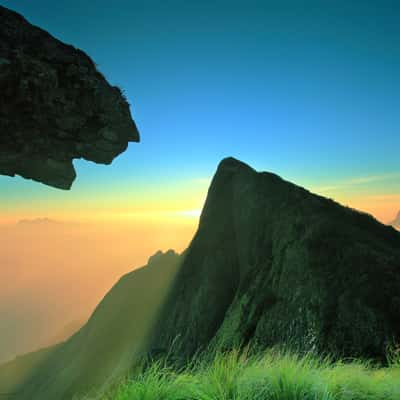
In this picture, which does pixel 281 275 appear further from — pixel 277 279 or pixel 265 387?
pixel 265 387

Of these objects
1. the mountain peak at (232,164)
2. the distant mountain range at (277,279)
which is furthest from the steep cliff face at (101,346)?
the mountain peak at (232,164)

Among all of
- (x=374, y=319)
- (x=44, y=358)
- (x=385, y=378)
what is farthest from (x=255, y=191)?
(x=44, y=358)

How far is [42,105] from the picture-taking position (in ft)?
57.9

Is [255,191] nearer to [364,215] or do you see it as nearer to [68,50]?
[364,215]

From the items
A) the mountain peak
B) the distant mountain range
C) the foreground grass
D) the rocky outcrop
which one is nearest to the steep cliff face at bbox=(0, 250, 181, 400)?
the distant mountain range

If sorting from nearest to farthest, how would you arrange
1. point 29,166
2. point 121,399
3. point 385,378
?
point 121,399
point 385,378
point 29,166

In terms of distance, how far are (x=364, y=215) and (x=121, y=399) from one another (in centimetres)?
2339

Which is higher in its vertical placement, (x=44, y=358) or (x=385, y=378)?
(x=385, y=378)

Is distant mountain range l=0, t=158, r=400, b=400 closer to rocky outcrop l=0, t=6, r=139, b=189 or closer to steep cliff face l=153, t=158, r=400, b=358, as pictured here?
steep cliff face l=153, t=158, r=400, b=358

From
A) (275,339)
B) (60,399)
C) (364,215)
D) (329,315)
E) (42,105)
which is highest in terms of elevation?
(42,105)

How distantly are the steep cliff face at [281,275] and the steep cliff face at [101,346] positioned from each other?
11.4 m

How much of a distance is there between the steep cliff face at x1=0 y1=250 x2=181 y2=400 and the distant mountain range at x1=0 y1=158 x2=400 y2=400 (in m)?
1.88

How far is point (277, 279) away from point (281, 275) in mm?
423

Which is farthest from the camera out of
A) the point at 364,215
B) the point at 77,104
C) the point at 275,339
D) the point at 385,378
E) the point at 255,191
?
the point at 255,191
